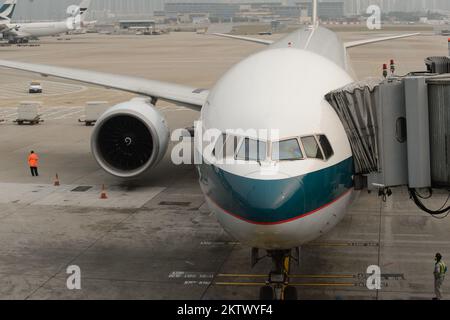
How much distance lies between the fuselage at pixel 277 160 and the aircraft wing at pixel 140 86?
905 cm

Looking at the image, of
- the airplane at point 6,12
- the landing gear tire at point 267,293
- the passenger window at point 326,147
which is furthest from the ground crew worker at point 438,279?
the airplane at point 6,12

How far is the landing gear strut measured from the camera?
11164 mm

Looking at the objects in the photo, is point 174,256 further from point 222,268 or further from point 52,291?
point 52,291

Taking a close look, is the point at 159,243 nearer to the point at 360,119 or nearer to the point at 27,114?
the point at 360,119

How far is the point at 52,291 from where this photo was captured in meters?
13.2

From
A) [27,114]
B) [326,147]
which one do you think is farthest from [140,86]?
[326,147]

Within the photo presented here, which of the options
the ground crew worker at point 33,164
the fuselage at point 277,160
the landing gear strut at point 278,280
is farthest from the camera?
the ground crew worker at point 33,164

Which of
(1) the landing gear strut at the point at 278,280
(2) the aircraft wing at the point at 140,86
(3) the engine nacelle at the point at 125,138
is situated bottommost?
(1) the landing gear strut at the point at 278,280

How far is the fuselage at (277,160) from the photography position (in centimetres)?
1009

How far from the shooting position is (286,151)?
34.3ft

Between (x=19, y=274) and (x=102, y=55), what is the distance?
7155cm

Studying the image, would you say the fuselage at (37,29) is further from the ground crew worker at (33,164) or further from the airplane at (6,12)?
the ground crew worker at (33,164)

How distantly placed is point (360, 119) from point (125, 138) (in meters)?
10.8
